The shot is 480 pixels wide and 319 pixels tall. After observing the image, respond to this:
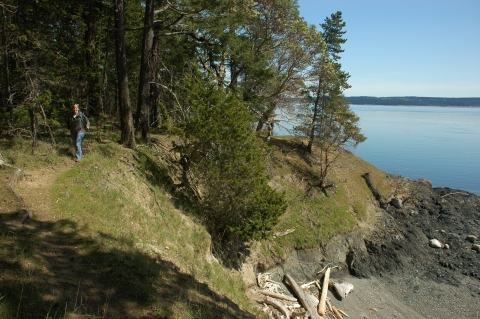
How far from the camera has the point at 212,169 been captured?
41.4 feet

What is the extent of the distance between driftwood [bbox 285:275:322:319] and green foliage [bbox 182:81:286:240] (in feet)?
12.9

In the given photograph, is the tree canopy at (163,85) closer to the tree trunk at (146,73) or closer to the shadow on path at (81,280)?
the tree trunk at (146,73)

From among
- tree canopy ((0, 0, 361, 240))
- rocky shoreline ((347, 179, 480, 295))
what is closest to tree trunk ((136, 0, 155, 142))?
tree canopy ((0, 0, 361, 240))

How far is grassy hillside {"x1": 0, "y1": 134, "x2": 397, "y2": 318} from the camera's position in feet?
18.2

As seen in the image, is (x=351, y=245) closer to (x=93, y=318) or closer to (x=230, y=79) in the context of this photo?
(x=230, y=79)

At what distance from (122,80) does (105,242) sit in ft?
24.9

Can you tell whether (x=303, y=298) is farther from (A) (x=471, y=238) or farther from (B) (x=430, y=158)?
(B) (x=430, y=158)

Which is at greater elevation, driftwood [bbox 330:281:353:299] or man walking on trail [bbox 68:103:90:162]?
man walking on trail [bbox 68:103:90:162]

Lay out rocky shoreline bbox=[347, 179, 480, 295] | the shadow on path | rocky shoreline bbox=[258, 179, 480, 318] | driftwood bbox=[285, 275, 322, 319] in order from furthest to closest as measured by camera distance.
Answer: rocky shoreline bbox=[347, 179, 480, 295] < rocky shoreline bbox=[258, 179, 480, 318] < driftwood bbox=[285, 275, 322, 319] < the shadow on path

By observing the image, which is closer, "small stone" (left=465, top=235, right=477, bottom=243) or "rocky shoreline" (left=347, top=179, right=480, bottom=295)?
"rocky shoreline" (left=347, top=179, right=480, bottom=295)

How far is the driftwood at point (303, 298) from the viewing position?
46.9ft

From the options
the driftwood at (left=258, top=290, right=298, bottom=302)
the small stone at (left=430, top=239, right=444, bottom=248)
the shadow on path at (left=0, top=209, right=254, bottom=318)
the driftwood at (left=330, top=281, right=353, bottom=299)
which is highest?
the shadow on path at (left=0, top=209, right=254, bottom=318)

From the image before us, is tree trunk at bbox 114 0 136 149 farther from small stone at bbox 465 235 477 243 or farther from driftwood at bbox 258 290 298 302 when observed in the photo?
small stone at bbox 465 235 477 243

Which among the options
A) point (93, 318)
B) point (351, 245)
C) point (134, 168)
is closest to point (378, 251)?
point (351, 245)
